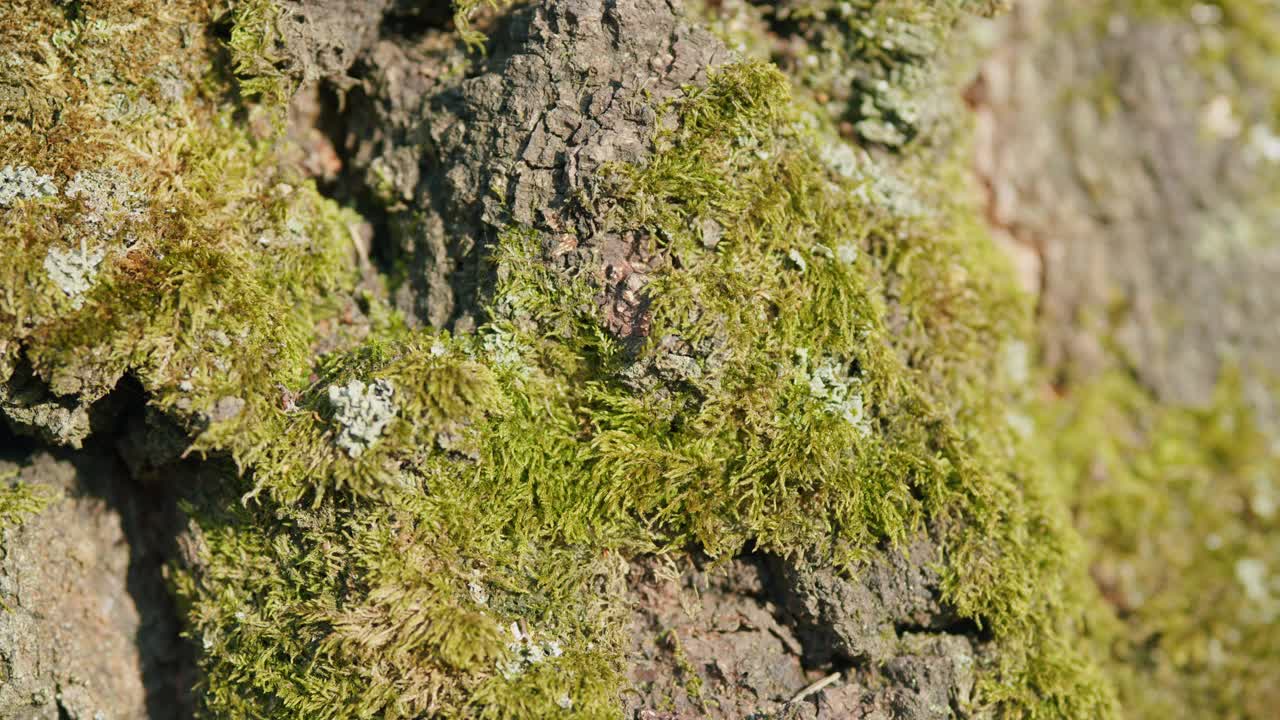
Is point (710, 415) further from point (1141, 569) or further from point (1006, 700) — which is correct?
point (1141, 569)

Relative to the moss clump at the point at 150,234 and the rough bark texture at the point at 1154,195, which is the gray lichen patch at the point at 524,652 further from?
the rough bark texture at the point at 1154,195

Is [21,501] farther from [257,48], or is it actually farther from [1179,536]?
[1179,536]

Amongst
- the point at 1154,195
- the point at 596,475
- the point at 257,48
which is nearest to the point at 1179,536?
the point at 1154,195

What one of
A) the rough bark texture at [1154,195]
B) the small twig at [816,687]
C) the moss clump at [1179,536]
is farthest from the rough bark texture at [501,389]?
the rough bark texture at [1154,195]

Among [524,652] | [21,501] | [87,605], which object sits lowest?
[87,605]

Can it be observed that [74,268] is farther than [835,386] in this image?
No

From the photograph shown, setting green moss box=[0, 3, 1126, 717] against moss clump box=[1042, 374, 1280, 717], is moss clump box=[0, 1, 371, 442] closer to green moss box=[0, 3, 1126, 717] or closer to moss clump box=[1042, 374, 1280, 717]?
green moss box=[0, 3, 1126, 717]
